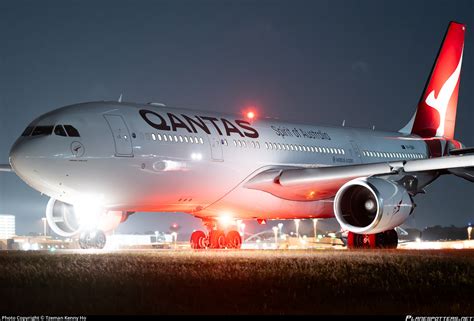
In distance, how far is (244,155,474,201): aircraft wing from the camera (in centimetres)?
2322

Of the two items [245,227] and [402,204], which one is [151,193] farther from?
[245,227]

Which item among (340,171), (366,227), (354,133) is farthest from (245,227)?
(366,227)

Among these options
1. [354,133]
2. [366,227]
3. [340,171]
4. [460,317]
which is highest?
[354,133]

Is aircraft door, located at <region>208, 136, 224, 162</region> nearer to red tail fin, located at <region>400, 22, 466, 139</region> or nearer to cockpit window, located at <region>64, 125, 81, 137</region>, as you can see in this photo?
cockpit window, located at <region>64, 125, 81, 137</region>

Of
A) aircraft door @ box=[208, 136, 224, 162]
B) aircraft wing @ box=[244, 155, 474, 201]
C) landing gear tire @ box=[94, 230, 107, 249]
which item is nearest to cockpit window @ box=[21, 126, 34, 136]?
landing gear tire @ box=[94, 230, 107, 249]

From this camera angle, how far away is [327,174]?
25359 mm

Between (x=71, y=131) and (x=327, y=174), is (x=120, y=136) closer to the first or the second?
(x=71, y=131)

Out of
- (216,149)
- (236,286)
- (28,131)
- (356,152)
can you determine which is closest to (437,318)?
(236,286)

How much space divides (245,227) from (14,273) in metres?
26.7

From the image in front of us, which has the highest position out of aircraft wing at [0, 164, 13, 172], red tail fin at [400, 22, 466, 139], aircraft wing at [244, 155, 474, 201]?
red tail fin at [400, 22, 466, 139]

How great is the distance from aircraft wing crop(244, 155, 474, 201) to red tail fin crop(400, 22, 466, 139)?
11143mm

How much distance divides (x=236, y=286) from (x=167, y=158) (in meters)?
11.8

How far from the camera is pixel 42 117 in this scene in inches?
906

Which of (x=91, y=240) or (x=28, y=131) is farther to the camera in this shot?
(x=91, y=240)
